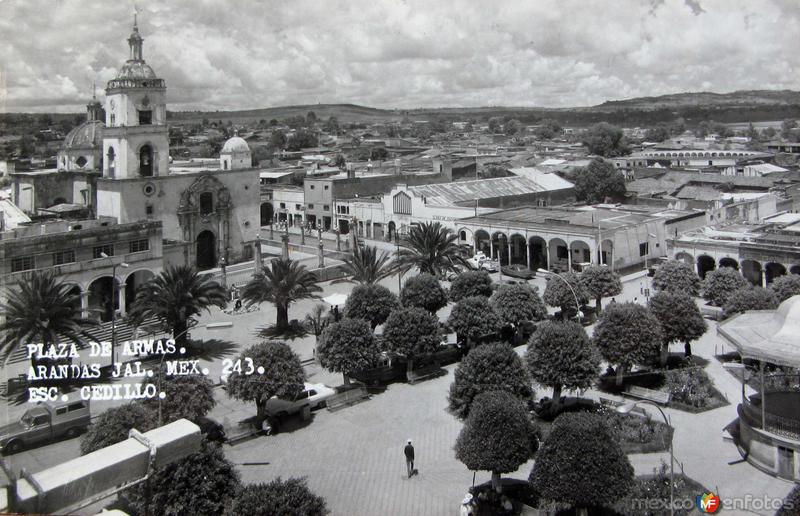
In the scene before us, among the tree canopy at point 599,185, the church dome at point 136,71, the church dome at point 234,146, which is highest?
the church dome at point 136,71

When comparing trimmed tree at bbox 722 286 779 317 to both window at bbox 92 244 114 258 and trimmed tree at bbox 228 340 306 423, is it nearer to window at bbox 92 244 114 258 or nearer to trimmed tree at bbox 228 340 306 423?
trimmed tree at bbox 228 340 306 423

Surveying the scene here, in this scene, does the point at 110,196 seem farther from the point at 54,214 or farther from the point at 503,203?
the point at 503,203

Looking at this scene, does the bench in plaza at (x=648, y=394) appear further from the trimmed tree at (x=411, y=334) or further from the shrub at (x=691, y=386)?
the trimmed tree at (x=411, y=334)

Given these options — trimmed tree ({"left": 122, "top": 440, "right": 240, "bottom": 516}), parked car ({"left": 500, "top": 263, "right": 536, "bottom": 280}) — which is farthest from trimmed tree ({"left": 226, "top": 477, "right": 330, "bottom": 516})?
parked car ({"left": 500, "top": 263, "right": 536, "bottom": 280})

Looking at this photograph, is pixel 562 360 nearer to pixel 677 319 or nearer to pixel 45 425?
pixel 677 319

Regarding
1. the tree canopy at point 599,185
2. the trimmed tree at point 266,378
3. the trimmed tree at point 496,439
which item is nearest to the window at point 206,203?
the trimmed tree at point 266,378

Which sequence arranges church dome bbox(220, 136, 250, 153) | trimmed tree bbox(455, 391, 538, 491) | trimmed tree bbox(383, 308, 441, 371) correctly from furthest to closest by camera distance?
church dome bbox(220, 136, 250, 153)
trimmed tree bbox(383, 308, 441, 371)
trimmed tree bbox(455, 391, 538, 491)
